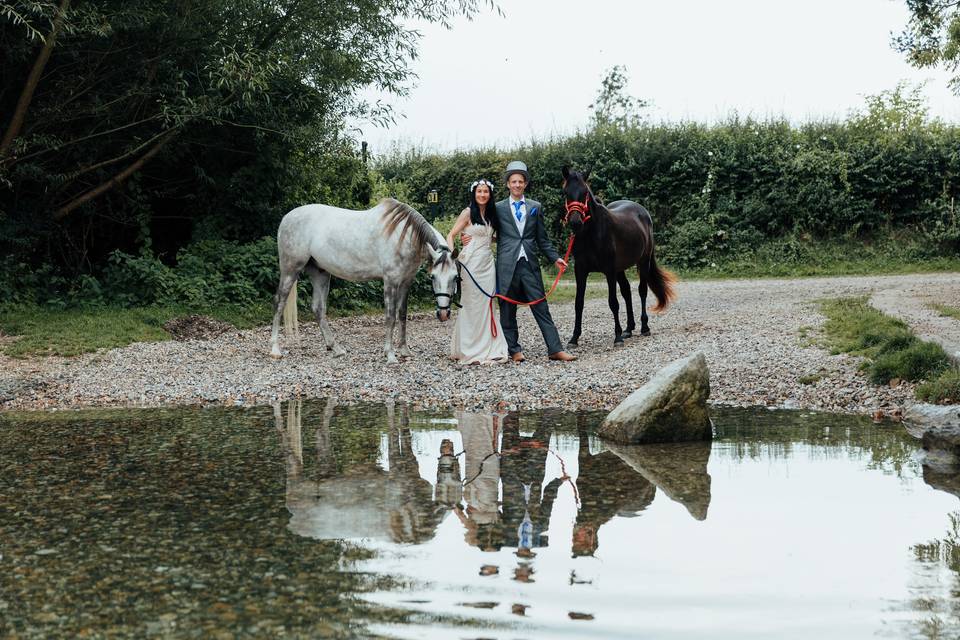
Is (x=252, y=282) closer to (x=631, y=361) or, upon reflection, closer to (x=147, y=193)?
(x=147, y=193)

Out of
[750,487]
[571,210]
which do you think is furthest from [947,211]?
[750,487]

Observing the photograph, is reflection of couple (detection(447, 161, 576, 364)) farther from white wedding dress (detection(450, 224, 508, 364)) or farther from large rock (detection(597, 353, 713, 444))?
large rock (detection(597, 353, 713, 444))

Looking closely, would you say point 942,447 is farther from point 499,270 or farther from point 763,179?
point 763,179

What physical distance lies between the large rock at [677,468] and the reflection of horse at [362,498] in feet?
3.91

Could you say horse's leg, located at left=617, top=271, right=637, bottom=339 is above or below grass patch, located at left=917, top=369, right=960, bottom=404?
above

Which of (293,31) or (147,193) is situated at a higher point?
(293,31)

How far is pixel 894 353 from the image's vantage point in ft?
23.5

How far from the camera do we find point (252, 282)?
13.7 meters

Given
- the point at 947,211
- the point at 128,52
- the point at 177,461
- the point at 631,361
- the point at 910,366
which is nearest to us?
the point at 177,461

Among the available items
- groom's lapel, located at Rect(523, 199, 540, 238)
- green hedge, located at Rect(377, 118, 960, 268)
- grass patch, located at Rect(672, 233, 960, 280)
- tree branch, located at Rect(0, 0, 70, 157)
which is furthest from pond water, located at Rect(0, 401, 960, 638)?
green hedge, located at Rect(377, 118, 960, 268)

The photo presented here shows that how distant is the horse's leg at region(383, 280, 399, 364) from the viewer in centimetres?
926

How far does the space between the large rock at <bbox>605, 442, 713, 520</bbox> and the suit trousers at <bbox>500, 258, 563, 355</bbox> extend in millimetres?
3474

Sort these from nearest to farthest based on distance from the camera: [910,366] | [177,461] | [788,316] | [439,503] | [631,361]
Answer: [439,503], [177,461], [910,366], [631,361], [788,316]

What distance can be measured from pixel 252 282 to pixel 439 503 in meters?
10.0
